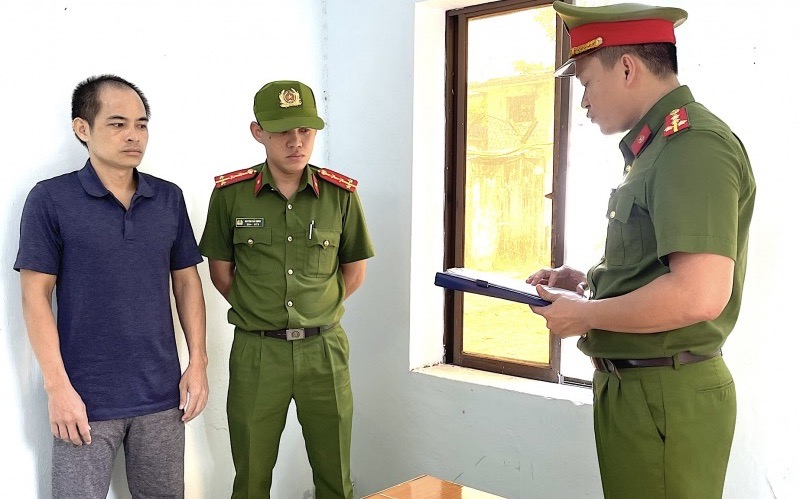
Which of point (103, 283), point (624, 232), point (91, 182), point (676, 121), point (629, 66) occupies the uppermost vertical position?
point (629, 66)

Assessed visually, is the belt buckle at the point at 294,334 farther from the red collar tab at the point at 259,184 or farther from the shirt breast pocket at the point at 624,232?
the shirt breast pocket at the point at 624,232

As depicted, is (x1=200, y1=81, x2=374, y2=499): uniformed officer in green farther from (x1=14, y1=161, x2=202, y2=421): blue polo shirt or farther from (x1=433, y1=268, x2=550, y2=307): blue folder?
(x1=433, y1=268, x2=550, y2=307): blue folder

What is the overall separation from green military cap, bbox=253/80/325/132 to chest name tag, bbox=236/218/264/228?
0.30 metres

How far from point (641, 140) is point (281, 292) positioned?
121 centimetres

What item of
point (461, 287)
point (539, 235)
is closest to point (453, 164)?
point (539, 235)

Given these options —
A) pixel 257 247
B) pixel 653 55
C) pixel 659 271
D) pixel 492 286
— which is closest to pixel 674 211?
pixel 659 271

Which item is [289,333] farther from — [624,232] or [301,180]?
[624,232]

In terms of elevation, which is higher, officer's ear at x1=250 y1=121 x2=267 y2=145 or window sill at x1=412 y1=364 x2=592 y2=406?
officer's ear at x1=250 y1=121 x2=267 y2=145

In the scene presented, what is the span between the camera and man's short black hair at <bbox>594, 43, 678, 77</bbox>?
144cm

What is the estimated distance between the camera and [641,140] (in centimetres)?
146

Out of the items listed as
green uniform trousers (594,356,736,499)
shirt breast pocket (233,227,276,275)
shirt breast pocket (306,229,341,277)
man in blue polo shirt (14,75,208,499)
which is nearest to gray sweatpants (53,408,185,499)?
man in blue polo shirt (14,75,208,499)

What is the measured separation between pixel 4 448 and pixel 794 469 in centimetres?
214

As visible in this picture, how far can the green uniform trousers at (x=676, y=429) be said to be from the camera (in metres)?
1.39

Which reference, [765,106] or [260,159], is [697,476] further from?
[260,159]
